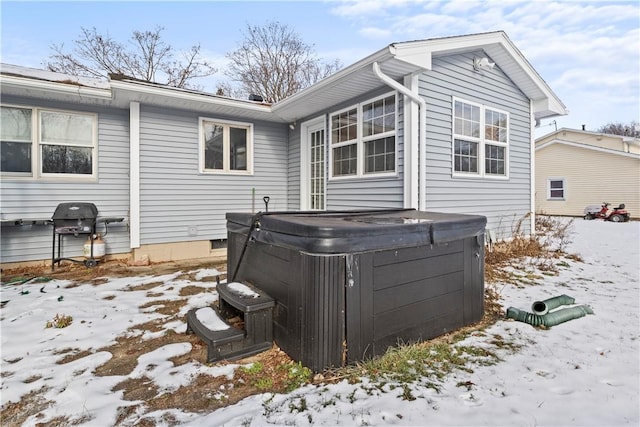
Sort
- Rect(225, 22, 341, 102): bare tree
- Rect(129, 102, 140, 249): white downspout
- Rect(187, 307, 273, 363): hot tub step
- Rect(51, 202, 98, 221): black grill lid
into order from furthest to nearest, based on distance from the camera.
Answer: Rect(225, 22, 341, 102): bare tree < Rect(129, 102, 140, 249): white downspout < Rect(51, 202, 98, 221): black grill lid < Rect(187, 307, 273, 363): hot tub step

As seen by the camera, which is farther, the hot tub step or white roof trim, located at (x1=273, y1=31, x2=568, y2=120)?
white roof trim, located at (x1=273, y1=31, x2=568, y2=120)

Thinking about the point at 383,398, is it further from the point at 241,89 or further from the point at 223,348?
the point at 241,89

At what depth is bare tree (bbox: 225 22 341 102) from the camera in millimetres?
15438

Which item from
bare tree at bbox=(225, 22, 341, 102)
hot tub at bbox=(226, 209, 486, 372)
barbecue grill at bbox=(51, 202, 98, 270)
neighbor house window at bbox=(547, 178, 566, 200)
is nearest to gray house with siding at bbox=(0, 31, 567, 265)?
barbecue grill at bbox=(51, 202, 98, 270)

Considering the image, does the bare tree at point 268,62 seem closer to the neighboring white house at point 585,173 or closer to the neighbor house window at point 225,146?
the neighbor house window at point 225,146

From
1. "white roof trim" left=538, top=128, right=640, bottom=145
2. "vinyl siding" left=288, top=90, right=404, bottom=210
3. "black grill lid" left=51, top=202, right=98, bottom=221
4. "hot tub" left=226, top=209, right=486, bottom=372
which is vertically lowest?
"hot tub" left=226, top=209, right=486, bottom=372

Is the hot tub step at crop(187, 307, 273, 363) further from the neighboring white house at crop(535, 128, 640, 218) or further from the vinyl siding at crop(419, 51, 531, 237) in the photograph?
the neighboring white house at crop(535, 128, 640, 218)

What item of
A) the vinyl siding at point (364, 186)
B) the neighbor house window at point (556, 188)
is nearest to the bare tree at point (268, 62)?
the vinyl siding at point (364, 186)

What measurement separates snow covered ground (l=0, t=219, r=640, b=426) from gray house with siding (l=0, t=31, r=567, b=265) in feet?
7.92

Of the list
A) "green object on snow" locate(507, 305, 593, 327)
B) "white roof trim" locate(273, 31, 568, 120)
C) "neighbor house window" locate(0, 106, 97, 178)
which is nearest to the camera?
"green object on snow" locate(507, 305, 593, 327)

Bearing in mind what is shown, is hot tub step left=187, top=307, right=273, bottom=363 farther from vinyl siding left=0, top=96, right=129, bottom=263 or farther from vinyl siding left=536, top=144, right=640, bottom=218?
vinyl siding left=536, top=144, right=640, bottom=218

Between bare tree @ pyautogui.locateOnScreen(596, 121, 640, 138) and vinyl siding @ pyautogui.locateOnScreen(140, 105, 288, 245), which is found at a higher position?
bare tree @ pyautogui.locateOnScreen(596, 121, 640, 138)

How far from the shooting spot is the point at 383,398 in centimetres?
166

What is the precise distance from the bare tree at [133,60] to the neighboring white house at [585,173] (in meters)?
17.1
